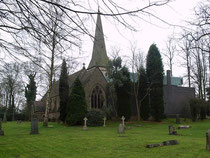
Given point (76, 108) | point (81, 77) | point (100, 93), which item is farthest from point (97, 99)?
point (76, 108)

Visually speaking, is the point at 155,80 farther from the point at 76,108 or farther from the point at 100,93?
the point at 76,108

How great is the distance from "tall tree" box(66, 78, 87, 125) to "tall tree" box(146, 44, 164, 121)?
11606mm

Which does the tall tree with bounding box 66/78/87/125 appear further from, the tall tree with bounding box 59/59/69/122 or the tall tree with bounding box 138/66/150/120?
the tall tree with bounding box 138/66/150/120

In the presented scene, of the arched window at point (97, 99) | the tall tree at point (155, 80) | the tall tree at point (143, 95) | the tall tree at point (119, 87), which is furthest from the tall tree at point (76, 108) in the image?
the tall tree at point (155, 80)

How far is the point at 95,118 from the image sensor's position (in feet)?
90.1

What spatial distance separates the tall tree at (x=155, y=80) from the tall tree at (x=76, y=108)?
457 inches

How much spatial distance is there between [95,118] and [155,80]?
41.7 ft

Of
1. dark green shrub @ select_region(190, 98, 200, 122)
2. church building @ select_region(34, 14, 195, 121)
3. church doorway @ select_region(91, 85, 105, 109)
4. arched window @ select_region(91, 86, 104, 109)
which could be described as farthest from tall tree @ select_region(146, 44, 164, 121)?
arched window @ select_region(91, 86, 104, 109)

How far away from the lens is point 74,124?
92.9ft

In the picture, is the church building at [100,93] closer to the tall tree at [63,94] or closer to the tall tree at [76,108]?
the tall tree at [63,94]

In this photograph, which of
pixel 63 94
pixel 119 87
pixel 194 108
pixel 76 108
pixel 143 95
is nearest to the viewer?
pixel 76 108

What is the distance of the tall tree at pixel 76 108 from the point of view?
2819 cm

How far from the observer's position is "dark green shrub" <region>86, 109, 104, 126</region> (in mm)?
27281

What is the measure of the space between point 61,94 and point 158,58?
16059 mm
